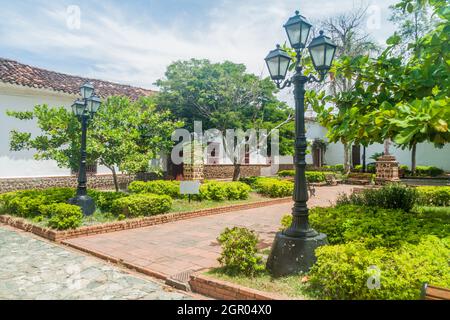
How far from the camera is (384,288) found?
355cm

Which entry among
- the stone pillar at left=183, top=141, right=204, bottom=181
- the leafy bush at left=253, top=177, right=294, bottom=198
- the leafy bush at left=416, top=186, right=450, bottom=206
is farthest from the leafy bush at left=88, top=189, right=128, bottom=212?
the leafy bush at left=416, top=186, right=450, bottom=206

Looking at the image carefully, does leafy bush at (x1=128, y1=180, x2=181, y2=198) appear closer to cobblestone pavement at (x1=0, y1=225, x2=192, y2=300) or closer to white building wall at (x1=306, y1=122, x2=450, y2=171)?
cobblestone pavement at (x1=0, y1=225, x2=192, y2=300)

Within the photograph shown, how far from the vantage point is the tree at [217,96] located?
14992mm

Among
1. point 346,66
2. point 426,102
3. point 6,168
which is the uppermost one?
point 346,66

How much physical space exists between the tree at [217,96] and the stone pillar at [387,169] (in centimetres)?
731

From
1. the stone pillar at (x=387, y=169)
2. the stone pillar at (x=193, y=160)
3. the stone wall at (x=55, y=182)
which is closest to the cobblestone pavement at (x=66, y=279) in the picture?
the stone wall at (x=55, y=182)

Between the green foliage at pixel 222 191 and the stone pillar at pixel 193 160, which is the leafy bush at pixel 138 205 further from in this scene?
the stone pillar at pixel 193 160

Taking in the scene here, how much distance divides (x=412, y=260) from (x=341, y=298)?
93cm

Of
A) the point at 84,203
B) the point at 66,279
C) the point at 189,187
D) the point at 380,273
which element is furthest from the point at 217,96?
the point at 380,273

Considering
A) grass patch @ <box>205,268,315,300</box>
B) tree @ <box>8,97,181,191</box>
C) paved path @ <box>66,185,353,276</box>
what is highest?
tree @ <box>8,97,181,191</box>

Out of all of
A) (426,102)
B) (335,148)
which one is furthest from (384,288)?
(335,148)

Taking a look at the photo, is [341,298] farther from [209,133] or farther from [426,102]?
[209,133]

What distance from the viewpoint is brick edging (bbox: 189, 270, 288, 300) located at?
12.9 feet

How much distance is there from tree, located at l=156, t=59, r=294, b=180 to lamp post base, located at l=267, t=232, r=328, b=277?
10.5 metres
